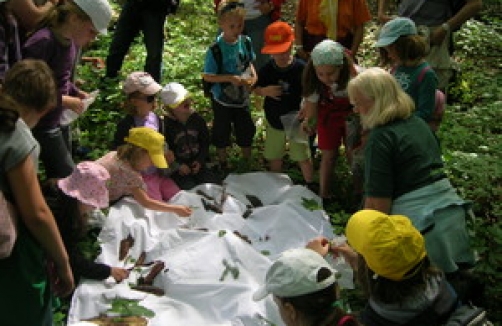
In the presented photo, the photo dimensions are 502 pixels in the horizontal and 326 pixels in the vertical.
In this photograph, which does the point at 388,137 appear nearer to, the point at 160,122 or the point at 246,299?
the point at 246,299

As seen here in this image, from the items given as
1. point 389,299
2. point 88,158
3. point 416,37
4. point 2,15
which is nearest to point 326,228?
point 416,37

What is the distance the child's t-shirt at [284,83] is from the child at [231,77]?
152 mm

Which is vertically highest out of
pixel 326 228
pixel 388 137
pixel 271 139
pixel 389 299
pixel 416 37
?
pixel 416 37

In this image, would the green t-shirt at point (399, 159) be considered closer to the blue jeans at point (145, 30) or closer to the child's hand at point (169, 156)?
the child's hand at point (169, 156)

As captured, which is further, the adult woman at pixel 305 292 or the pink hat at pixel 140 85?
the pink hat at pixel 140 85

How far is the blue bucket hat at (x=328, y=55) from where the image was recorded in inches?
171

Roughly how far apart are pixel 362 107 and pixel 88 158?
114 inches

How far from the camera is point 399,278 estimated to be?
2369 millimetres

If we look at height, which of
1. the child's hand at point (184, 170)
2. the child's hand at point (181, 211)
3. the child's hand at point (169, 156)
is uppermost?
the child's hand at point (169, 156)

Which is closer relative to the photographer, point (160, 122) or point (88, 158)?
point (160, 122)

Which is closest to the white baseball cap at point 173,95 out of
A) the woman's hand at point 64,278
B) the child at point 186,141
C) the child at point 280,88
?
the child at point 186,141

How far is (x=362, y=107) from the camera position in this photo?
11.2 feet

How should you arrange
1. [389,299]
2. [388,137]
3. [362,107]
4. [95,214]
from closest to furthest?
[389,299] → [388,137] → [362,107] → [95,214]

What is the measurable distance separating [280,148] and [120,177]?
1615 millimetres
